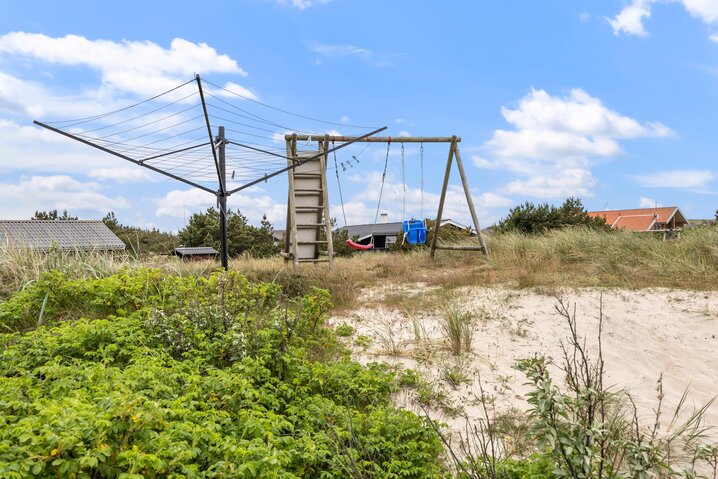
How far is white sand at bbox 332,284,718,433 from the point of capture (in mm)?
5641

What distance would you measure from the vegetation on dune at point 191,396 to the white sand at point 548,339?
3.03 feet

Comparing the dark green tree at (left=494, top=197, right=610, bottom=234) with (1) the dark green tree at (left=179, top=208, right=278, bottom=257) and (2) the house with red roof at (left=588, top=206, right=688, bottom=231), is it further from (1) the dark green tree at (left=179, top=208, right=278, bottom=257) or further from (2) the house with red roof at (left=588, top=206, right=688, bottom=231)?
(2) the house with red roof at (left=588, top=206, right=688, bottom=231)

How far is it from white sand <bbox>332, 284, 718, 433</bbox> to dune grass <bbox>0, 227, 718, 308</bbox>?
593 mm

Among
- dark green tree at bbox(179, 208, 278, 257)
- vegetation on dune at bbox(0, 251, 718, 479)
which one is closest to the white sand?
vegetation on dune at bbox(0, 251, 718, 479)

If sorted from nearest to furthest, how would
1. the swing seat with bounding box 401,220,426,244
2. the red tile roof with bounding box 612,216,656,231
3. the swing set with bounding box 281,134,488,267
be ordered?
the swing set with bounding box 281,134,488,267 → the swing seat with bounding box 401,220,426,244 → the red tile roof with bounding box 612,216,656,231

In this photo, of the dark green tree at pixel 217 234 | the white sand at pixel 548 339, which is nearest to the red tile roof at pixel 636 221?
the dark green tree at pixel 217 234

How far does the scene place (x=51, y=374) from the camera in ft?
13.1

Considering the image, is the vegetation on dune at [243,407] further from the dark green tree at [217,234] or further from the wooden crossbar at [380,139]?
the dark green tree at [217,234]

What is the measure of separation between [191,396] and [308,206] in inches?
320

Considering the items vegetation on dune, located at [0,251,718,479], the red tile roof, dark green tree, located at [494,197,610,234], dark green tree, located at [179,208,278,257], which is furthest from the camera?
the red tile roof

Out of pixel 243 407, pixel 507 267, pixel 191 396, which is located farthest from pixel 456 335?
pixel 507 267

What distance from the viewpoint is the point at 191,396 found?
363cm

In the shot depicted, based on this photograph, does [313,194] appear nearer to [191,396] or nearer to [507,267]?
[507,267]

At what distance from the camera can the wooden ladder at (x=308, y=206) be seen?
36.8ft
